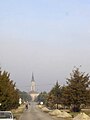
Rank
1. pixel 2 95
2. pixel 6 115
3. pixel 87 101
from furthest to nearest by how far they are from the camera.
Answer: pixel 87 101 < pixel 2 95 < pixel 6 115

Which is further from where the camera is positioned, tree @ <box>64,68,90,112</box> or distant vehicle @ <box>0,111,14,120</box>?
tree @ <box>64,68,90,112</box>

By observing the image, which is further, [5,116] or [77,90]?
[77,90]

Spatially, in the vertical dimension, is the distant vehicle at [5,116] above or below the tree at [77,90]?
below

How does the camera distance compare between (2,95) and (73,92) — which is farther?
(73,92)

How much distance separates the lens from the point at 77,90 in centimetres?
6481

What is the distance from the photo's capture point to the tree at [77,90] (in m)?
64.5

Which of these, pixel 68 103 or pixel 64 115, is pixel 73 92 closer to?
pixel 68 103

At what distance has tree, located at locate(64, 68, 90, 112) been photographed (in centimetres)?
6450

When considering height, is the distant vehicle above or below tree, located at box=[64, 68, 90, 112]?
below

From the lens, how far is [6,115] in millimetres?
28359

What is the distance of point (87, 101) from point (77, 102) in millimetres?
1641

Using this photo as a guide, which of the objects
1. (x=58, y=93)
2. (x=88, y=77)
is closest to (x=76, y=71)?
(x=88, y=77)

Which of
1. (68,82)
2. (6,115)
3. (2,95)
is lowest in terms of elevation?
(6,115)

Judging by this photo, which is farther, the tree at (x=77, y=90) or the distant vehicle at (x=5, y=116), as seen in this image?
the tree at (x=77, y=90)
